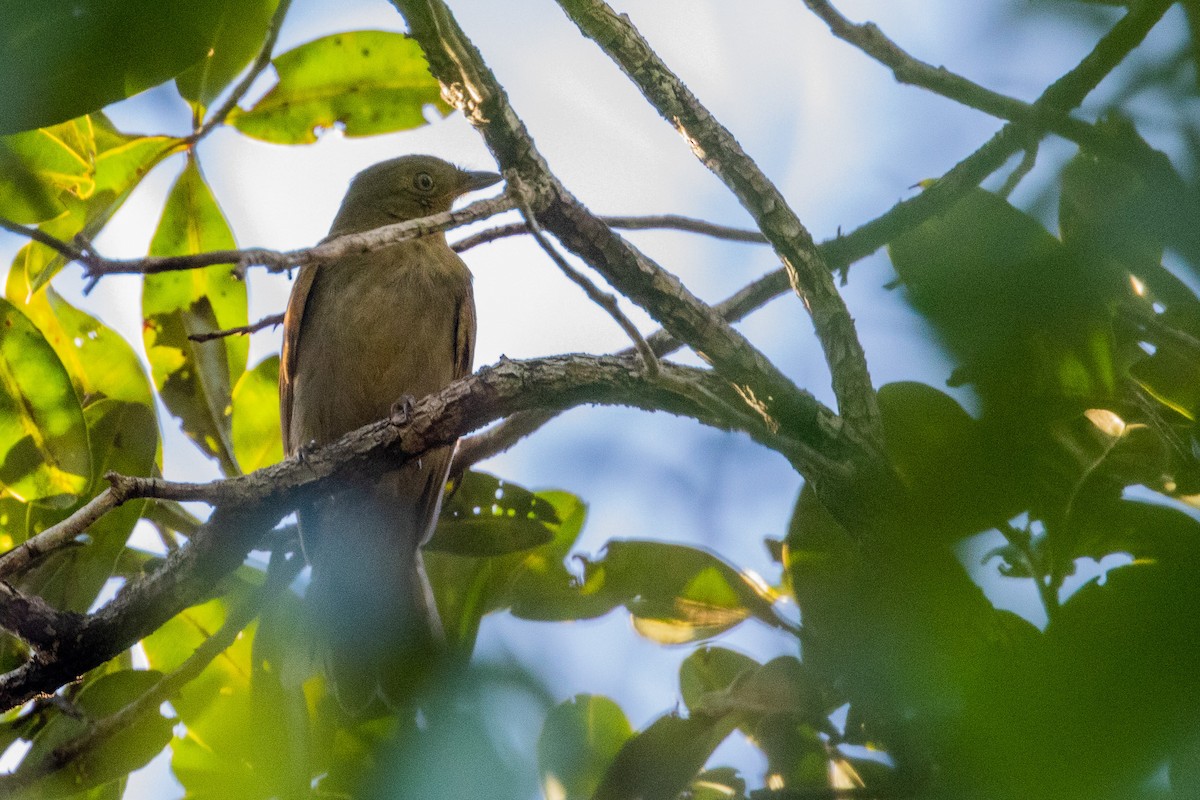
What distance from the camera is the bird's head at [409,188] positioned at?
18.8ft

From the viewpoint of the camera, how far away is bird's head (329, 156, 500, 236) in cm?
573

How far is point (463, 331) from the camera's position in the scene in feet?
16.4

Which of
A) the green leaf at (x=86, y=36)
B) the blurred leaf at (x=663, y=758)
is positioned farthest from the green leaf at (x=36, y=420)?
the green leaf at (x=86, y=36)

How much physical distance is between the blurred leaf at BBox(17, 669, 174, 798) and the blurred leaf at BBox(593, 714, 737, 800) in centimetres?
172

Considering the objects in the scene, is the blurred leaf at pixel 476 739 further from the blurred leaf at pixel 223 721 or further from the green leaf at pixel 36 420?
the green leaf at pixel 36 420

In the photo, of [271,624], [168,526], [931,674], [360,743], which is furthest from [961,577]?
[168,526]

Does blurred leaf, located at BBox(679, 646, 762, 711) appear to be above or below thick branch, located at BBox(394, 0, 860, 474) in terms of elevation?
below

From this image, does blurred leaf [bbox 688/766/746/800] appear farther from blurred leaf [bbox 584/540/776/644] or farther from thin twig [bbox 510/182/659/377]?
thin twig [bbox 510/182/659/377]

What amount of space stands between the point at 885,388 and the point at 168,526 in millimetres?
3391

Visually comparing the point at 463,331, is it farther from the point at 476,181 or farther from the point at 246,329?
the point at 246,329

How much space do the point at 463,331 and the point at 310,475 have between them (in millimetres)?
2126

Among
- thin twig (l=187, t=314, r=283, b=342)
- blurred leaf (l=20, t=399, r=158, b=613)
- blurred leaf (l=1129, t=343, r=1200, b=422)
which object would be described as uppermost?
thin twig (l=187, t=314, r=283, b=342)

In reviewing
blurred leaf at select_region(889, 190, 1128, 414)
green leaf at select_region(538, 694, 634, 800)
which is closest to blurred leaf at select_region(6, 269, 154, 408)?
green leaf at select_region(538, 694, 634, 800)

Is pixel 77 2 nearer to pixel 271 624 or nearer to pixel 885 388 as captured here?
pixel 885 388
